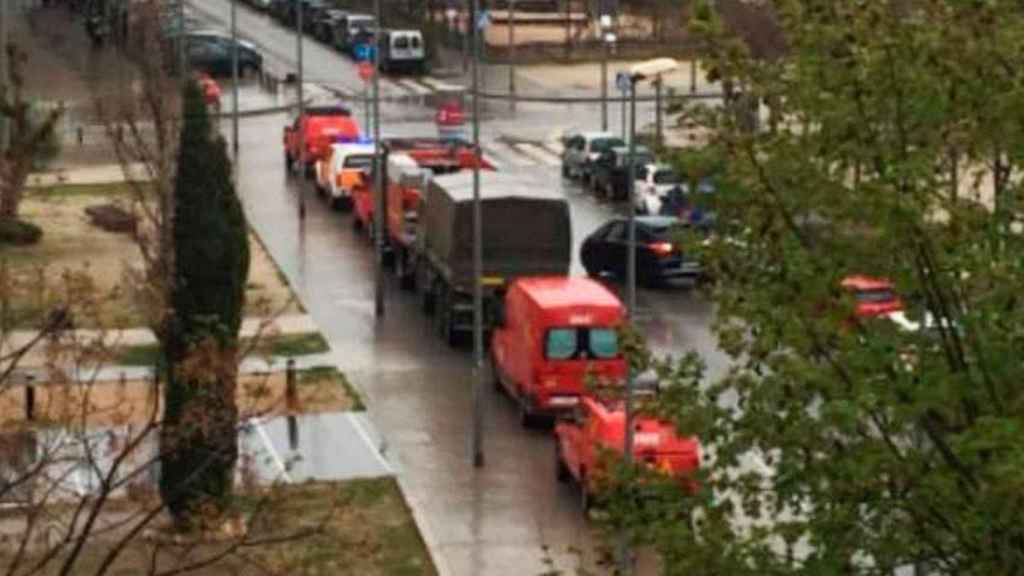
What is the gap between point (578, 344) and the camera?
95.8ft

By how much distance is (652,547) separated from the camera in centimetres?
1269

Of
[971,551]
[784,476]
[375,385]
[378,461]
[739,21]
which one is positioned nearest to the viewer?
[971,551]

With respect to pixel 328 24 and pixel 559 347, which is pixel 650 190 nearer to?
pixel 559 347

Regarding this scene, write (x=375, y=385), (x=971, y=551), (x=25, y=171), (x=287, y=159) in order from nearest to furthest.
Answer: (x=971, y=551) → (x=375, y=385) → (x=25, y=171) → (x=287, y=159)

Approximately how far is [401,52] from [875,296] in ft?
187

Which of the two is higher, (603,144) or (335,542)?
(335,542)

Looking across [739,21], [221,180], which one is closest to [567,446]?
[221,180]

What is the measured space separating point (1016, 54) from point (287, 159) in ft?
131

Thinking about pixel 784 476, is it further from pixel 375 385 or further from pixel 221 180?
pixel 375 385

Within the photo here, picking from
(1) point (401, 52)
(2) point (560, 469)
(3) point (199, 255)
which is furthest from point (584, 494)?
(1) point (401, 52)

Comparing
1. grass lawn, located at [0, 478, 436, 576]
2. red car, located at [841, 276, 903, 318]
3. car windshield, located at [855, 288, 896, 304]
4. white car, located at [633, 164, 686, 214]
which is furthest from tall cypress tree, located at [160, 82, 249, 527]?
white car, located at [633, 164, 686, 214]

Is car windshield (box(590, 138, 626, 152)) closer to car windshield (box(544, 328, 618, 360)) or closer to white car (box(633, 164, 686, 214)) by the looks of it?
white car (box(633, 164, 686, 214))

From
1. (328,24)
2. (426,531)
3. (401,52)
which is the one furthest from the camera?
(328,24)

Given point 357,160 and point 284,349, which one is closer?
point 284,349
